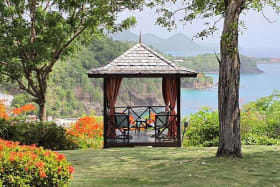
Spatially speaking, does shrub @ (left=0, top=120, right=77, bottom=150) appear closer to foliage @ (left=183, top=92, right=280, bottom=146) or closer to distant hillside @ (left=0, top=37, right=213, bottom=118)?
foliage @ (left=183, top=92, right=280, bottom=146)

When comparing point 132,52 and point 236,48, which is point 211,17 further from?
point 132,52

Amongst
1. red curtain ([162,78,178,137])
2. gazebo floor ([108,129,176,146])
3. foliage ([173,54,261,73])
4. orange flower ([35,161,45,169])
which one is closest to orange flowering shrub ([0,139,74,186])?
orange flower ([35,161,45,169])

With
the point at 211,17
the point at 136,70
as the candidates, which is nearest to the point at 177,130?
the point at 136,70

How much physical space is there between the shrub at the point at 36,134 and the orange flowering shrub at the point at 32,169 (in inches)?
233

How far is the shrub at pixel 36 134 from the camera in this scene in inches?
396

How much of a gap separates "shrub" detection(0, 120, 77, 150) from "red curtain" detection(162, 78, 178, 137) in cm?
262

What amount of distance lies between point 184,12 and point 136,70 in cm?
199

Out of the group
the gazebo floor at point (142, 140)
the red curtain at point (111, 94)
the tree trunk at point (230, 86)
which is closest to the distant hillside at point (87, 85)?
the gazebo floor at point (142, 140)

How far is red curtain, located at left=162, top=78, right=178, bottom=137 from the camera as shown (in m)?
10.7

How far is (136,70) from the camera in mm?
10195

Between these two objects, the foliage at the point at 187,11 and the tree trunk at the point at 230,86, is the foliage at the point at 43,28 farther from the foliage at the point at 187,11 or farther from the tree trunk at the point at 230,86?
the tree trunk at the point at 230,86

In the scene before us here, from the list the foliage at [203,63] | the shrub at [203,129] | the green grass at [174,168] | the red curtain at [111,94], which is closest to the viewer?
the green grass at [174,168]

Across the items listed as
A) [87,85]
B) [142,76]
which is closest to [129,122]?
[142,76]

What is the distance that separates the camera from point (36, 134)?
10070mm
